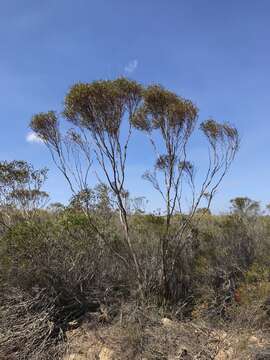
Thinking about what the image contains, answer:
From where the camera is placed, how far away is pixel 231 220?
12.9m

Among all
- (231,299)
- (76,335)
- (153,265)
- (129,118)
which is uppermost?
(129,118)

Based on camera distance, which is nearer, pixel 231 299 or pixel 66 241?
pixel 231 299

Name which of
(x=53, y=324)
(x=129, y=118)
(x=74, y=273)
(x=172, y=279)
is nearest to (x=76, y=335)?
(x=53, y=324)

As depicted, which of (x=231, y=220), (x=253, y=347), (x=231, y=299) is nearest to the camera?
(x=253, y=347)

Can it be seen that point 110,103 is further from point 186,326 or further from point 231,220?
point 231,220

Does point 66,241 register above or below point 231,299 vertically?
above

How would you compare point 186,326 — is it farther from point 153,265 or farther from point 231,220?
point 231,220

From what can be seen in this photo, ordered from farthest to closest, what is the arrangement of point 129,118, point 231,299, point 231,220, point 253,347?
point 231,220, point 129,118, point 231,299, point 253,347

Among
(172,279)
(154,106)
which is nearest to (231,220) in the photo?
(172,279)

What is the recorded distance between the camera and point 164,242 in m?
8.93

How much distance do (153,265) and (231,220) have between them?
178 inches

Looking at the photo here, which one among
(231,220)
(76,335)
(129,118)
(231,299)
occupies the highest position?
(129,118)

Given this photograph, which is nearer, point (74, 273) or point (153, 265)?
point (74, 273)

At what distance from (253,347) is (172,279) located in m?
2.93
